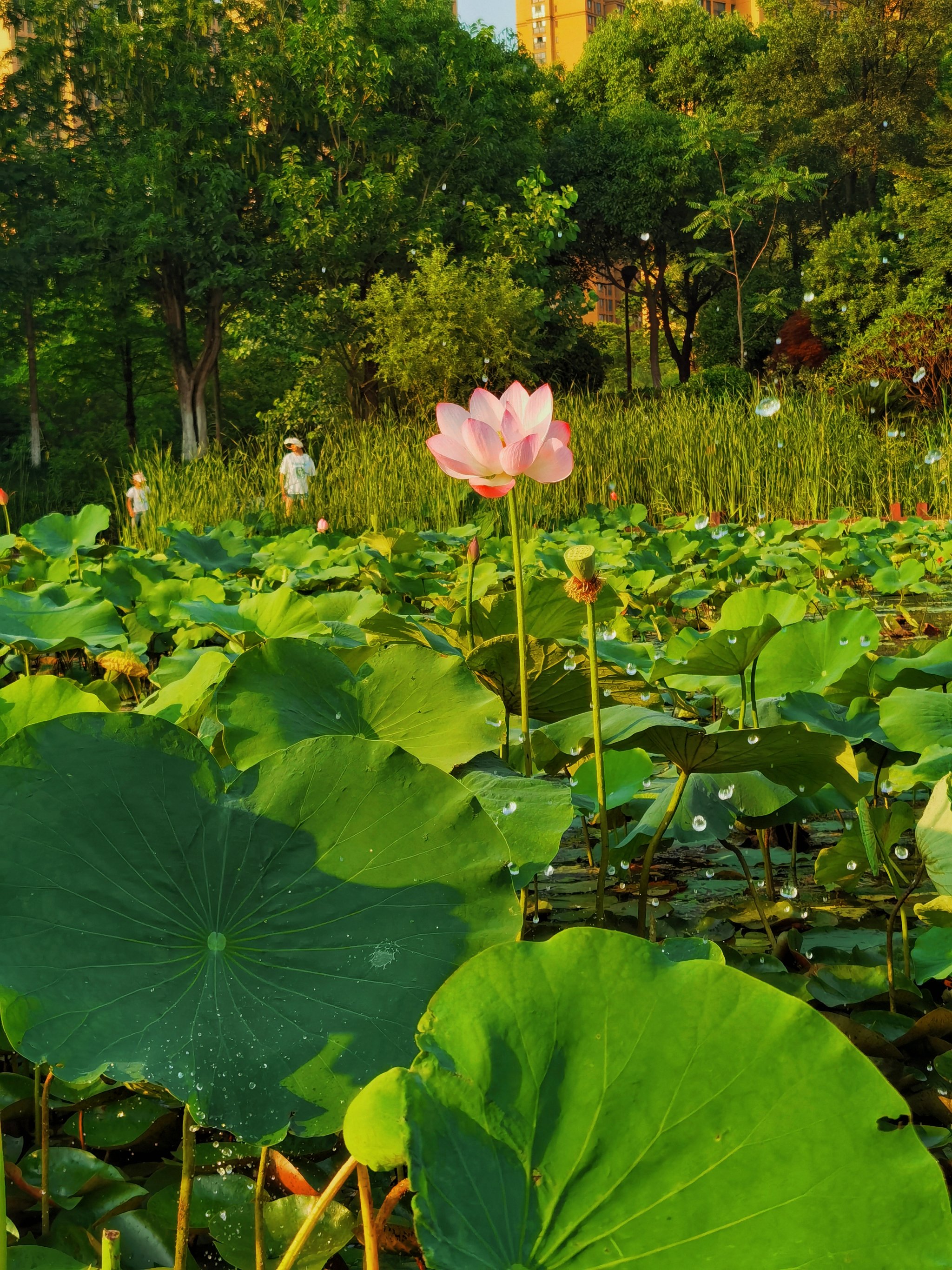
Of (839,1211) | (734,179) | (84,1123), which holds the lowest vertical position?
(84,1123)

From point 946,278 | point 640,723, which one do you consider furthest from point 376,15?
point 640,723

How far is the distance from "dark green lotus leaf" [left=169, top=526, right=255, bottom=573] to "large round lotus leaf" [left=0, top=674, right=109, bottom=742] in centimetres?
236

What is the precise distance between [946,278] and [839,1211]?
21.9m

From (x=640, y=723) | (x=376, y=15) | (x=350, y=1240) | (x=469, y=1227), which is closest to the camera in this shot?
(x=469, y=1227)

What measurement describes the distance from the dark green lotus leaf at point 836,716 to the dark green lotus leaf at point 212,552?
2.27 metres

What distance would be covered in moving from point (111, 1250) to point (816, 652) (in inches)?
43.2

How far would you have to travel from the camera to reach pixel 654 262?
2384 cm

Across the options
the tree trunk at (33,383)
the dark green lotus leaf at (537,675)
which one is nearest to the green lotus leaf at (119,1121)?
the dark green lotus leaf at (537,675)

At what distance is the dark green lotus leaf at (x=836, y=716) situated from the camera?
1116 millimetres

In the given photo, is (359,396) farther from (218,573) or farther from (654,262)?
(218,573)

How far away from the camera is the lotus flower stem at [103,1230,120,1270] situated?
42cm

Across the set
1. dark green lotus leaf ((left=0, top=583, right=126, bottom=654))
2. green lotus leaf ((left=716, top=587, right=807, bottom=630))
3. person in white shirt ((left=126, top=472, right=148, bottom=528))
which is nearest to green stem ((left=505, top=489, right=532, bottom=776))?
green lotus leaf ((left=716, top=587, right=807, bottom=630))

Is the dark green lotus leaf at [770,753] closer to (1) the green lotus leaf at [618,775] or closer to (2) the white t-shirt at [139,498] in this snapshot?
(1) the green lotus leaf at [618,775]

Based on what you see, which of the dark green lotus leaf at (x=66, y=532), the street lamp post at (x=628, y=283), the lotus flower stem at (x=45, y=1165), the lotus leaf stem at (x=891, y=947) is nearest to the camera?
the lotus flower stem at (x=45, y=1165)
